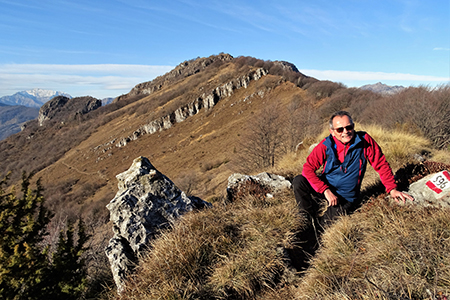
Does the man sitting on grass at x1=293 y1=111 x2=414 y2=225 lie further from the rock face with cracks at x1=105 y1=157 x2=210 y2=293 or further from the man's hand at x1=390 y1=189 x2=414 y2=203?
the rock face with cracks at x1=105 y1=157 x2=210 y2=293

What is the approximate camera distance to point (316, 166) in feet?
11.7

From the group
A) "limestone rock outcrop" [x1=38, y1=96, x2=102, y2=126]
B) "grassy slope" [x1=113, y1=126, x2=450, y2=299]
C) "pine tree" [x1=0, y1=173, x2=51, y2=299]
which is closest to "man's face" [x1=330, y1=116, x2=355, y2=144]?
"grassy slope" [x1=113, y1=126, x2=450, y2=299]

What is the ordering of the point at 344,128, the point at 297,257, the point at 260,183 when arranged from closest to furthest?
the point at 297,257, the point at 344,128, the point at 260,183

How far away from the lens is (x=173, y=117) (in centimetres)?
6200

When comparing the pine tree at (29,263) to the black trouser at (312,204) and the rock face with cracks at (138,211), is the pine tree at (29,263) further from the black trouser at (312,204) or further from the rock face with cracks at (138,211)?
the black trouser at (312,204)

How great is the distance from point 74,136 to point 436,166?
341 ft

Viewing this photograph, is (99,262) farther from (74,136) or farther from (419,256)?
(74,136)

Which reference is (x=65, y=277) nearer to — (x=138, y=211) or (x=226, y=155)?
(x=138, y=211)

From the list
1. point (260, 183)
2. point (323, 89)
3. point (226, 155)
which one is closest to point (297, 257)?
point (260, 183)

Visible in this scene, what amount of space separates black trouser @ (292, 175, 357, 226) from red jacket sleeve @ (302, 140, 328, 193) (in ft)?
0.60

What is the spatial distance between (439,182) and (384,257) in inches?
68.5

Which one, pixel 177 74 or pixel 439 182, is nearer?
pixel 439 182

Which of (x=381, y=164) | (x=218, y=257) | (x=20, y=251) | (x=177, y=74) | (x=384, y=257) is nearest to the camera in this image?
(x=384, y=257)

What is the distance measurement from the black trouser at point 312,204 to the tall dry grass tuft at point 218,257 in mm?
216
